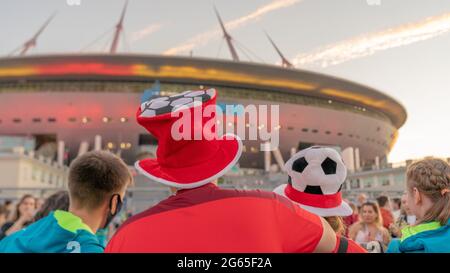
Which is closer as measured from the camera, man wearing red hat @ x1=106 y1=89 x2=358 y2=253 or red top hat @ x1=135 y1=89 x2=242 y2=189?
man wearing red hat @ x1=106 y1=89 x2=358 y2=253

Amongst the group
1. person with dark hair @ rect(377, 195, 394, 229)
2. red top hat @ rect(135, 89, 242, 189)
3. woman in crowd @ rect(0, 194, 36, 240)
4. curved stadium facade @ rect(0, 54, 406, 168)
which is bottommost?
person with dark hair @ rect(377, 195, 394, 229)

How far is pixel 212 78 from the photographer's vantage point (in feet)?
163

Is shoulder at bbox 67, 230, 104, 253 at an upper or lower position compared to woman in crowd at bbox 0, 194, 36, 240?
upper

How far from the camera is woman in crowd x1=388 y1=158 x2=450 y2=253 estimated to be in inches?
80.9

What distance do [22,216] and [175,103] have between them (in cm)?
412

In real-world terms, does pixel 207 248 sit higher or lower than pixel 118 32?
lower

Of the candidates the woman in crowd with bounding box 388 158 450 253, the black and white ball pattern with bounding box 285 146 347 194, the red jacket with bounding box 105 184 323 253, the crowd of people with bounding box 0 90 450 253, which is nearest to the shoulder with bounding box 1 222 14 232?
the crowd of people with bounding box 0 90 450 253

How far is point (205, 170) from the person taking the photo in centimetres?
154

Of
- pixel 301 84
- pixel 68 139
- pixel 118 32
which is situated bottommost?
pixel 68 139

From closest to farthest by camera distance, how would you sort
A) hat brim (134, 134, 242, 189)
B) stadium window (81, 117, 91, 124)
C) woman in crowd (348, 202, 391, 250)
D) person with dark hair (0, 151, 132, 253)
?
1. hat brim (134, 134, 242, 189)
2. person with dark hair (0, 151, 132, 253)
3. woman in crowd (348, 202, 391, 250)
4. stadium window (81, 117, 91, 124)

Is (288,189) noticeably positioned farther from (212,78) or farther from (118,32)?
(118,32)

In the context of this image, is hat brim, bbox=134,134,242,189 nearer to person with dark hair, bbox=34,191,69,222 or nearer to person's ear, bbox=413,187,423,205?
person's ear, bbox=413,187,423,205
